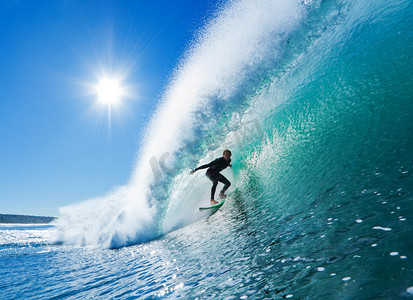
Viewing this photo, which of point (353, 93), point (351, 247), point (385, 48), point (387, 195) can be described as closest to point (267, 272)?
point (351, 247)

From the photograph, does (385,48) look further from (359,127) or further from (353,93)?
(359,127)

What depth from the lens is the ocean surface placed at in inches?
85.1

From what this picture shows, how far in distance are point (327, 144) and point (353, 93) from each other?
2401mm

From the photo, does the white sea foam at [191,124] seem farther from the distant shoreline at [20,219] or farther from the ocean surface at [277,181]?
the distant shoreline at [20,219]

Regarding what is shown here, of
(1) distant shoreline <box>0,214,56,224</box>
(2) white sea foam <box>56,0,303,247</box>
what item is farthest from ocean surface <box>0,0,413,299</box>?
(1) distant shoreline <box>0,214,56,224</box>

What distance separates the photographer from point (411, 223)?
1.99 m

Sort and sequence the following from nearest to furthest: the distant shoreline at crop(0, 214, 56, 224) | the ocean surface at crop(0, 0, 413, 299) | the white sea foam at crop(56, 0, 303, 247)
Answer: the ocean surface at crop(0, 0, 413, 299), the white sea foam at crop(56, 0, 303, 247), the distant shoreline at crop(0, 214, 56, 224)

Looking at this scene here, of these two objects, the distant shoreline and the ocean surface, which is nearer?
the ocean surface

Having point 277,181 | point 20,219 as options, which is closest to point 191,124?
point 277,181

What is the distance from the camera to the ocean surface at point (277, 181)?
85.1 inches

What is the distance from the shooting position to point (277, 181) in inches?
245

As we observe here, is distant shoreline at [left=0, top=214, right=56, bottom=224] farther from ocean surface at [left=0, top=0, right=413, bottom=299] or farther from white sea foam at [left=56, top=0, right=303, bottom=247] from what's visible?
white sea foam at [left=56, top=0, right=303, bottom=247]

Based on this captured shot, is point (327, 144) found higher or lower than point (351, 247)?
higher

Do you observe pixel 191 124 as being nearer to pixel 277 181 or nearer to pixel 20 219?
pixel 277 181
